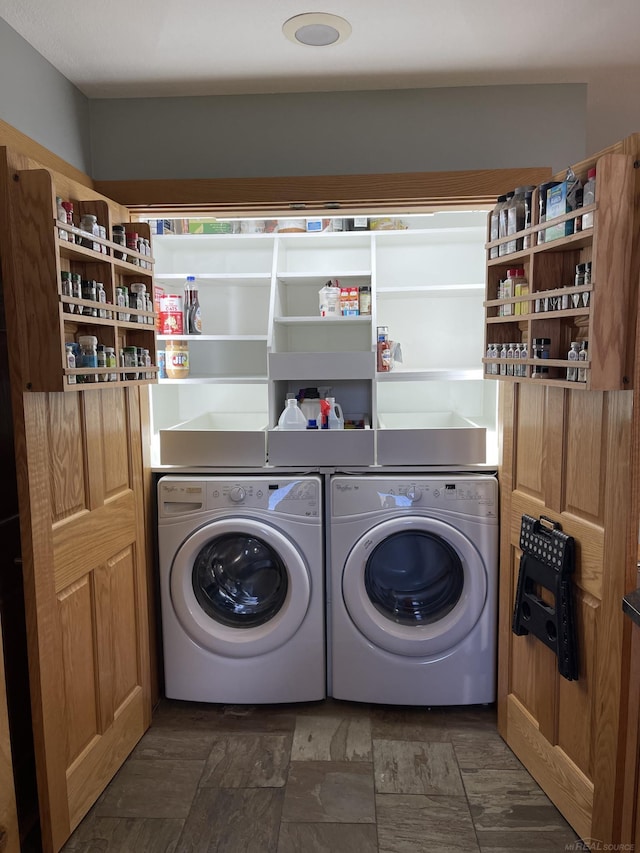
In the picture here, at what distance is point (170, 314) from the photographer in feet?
8.31

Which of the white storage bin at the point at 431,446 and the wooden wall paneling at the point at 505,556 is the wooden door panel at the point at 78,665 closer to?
the white storage bin at the point at 431,446

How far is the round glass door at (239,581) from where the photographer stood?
7.61 ft

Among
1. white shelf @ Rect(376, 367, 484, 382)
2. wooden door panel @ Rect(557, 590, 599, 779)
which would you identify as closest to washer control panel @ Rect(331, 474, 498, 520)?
white shelf @ Rect(376, 367, 484, 382)

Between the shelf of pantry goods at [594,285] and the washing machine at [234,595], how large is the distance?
3.39ft

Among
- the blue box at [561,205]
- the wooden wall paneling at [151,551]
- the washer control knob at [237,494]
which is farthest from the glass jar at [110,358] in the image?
the blue box at [561,205]

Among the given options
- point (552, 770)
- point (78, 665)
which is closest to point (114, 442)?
point (78, 665)

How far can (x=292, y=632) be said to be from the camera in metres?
2.27

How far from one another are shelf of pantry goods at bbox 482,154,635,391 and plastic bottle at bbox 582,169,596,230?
18 mm

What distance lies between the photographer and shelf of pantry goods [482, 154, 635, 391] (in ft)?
4.61

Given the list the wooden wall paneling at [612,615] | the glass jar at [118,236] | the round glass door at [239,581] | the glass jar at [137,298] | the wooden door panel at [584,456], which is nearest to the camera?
the wooden wall paneling at [612,615]

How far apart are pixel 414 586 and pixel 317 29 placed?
2029mm

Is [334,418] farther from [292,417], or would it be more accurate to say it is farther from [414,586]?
[414,586]

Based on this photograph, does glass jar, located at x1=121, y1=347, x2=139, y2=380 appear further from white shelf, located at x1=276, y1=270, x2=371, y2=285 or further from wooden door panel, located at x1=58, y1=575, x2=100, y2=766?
white shelf, located at x1=276, y1=270, x2=371, y2=285

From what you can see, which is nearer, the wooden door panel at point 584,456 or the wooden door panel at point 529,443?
the wooden door panel at point 584,456
